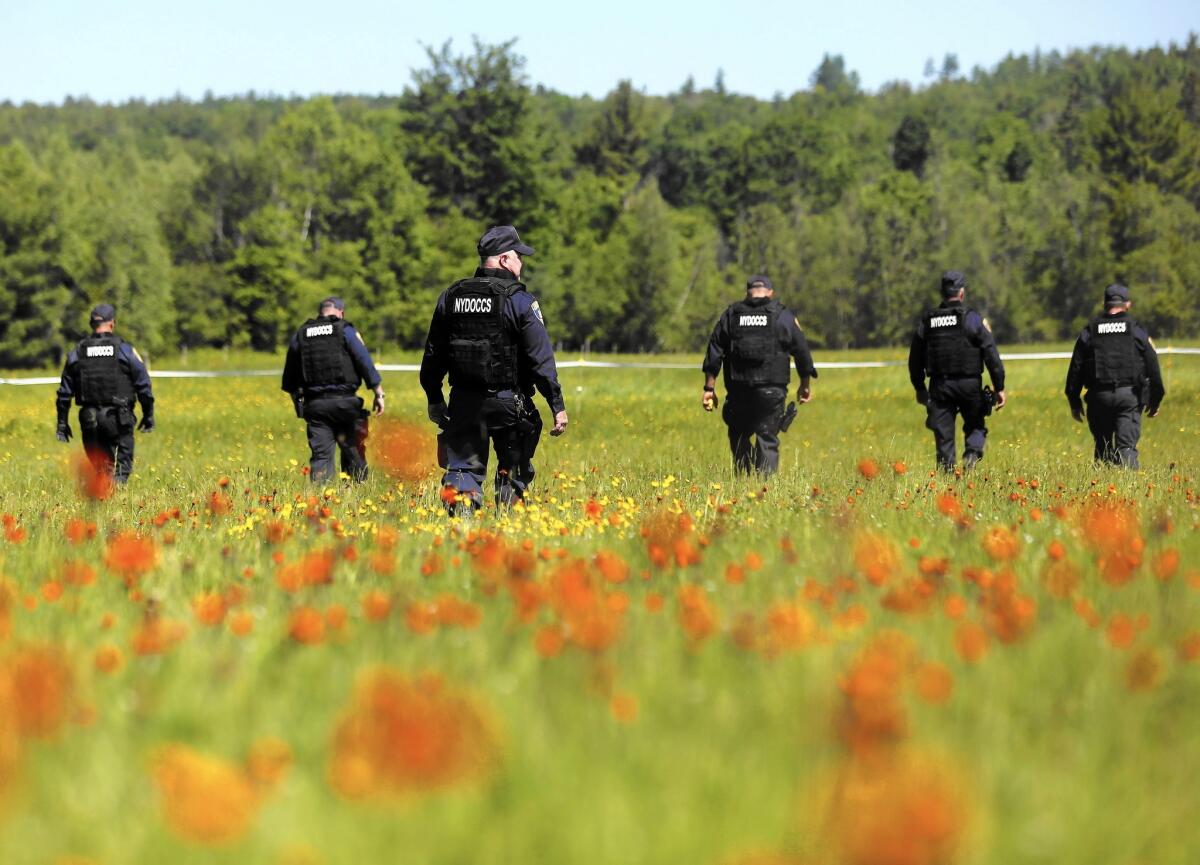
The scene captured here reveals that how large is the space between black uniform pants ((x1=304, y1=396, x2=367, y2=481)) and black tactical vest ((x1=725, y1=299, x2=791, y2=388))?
3.36 metres

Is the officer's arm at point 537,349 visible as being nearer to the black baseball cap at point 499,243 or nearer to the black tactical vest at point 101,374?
the black baseball cap at point 499,243

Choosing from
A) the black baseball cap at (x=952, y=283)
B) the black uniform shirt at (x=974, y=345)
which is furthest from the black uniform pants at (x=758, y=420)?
the black baseball cap at (x=952, y=283)

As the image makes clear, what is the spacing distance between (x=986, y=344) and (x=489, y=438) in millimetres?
5559

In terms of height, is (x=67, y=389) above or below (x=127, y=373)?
below

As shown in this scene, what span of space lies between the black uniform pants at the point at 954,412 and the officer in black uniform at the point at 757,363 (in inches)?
57.8

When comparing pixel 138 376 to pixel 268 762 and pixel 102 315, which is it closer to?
pixel 102 315

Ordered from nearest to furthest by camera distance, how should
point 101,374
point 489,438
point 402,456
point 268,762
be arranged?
point 268,762 → point 489,438 → point 402,456 → point 101,374

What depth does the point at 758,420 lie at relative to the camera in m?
11.8

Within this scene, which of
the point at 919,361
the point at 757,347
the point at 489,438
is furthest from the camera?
the point at 919,361

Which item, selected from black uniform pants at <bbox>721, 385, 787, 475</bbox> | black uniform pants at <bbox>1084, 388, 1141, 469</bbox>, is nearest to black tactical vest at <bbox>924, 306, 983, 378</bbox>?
black uniform pants at <bbox>1084, 388, 1141, 469</bbox>

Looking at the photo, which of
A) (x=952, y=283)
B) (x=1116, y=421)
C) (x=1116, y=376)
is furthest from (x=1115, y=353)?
(x=952, y=283)

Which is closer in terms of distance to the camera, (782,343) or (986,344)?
(782,343)

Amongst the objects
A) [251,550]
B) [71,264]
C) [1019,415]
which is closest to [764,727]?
[251,550]

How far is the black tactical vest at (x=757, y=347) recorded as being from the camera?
11594 millimetres
